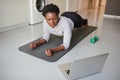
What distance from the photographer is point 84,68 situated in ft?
4.07

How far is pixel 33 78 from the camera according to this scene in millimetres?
1303

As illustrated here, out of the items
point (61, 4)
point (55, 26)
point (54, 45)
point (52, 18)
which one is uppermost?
point (61, 4)

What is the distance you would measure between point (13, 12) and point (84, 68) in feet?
5.82

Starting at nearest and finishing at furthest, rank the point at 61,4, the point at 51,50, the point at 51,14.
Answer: the point at 51,14 → the point at 51,50 → the point at 61,4

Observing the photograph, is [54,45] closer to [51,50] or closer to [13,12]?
[51,50]

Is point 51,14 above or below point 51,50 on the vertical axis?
above

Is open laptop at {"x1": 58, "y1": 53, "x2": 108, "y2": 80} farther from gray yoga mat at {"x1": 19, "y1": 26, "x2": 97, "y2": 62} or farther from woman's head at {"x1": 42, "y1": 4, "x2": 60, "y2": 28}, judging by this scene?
woman's head at {"x1": 42, "y1": 4, "x2": 60, "y2": 28}

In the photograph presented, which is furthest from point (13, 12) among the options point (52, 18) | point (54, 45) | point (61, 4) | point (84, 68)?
point (84, 68)

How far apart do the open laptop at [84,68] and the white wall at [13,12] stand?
149 centimetres

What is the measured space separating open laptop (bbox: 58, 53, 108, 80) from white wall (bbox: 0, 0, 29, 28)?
1.49 metres

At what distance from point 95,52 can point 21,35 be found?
1.15 metres

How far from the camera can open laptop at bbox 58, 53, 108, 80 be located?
1187mm

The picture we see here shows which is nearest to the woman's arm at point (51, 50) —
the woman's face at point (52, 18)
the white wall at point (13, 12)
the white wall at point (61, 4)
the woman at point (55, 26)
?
the woman at point (55, 26)

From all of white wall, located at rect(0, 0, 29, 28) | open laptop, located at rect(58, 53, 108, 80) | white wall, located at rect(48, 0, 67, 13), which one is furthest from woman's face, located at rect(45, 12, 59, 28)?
white wall, located at rect(48, 0, 67, 13)
